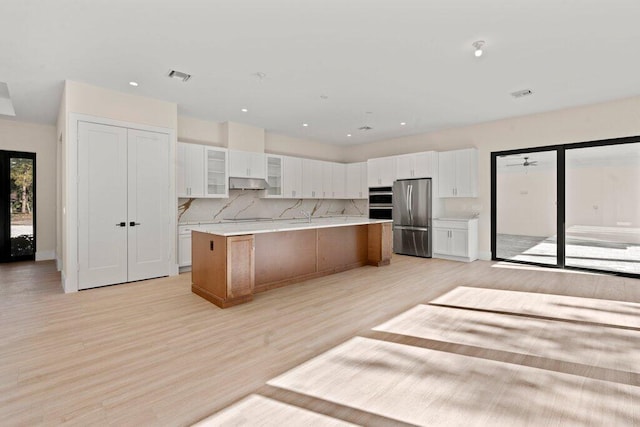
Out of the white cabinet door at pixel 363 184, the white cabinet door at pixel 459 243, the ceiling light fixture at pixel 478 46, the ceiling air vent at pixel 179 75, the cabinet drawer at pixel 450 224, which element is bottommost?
the white cabinet door at pixel 459 243

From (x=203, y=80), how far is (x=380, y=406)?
4.22 meters

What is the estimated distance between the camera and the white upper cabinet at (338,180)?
8.41m

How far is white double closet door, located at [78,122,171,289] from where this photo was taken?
169 inches

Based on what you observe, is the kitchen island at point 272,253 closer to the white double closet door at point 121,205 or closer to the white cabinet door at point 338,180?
the white double closet door at point 121,205

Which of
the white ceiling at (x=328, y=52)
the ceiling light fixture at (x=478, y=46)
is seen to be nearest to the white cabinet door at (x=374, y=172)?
the white ceiling at (x=328, y=52)

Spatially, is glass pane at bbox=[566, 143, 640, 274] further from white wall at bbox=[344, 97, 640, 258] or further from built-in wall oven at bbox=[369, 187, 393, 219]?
built-in wall oven at bbox=[369, 187, 393, 219]

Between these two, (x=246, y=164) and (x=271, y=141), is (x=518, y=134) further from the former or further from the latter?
(x=246, y=164)

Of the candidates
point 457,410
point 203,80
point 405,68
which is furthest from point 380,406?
point 203,80

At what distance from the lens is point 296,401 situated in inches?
73.6

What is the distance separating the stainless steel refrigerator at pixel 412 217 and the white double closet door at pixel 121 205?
479 cm

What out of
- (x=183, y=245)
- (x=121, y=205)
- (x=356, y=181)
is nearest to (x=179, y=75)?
(x=121, y=205)

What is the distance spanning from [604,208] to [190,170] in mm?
7168

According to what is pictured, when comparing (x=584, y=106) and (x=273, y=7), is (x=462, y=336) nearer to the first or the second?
(x=273, y=7)

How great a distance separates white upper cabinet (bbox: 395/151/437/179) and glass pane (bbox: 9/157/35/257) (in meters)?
7.95
